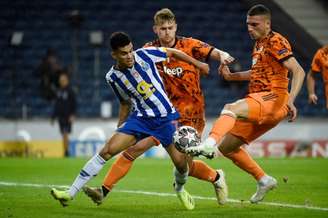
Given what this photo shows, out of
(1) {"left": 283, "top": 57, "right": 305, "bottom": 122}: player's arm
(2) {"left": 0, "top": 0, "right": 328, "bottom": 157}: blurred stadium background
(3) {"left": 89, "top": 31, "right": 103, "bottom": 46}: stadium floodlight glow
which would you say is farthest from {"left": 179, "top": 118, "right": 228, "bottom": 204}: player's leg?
(3) {"left": 89, "top": 31, "right": 103, "bottom": 46}: stadium floodlight glow

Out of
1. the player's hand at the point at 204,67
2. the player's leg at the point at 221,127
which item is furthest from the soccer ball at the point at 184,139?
the player's hand at the point at 204,67

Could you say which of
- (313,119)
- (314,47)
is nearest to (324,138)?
(313,119)

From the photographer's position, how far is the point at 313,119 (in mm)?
21156

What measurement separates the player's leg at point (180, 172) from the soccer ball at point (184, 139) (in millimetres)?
339

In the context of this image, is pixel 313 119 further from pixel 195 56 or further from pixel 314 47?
pixel 195 56

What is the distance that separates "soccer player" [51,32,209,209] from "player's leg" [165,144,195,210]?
11 mm

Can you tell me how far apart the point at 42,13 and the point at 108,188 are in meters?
17.7

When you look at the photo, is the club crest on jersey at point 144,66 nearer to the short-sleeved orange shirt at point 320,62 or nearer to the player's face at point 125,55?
the player's face at point 125,55

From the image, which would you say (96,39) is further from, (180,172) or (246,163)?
(180,172)

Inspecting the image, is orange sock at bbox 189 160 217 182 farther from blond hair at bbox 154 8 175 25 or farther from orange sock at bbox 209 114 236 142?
blond hair at bbox 154 8 175 25

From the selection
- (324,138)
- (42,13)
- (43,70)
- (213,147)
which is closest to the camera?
(213,147)

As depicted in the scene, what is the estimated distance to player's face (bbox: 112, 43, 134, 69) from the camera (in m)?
8.55

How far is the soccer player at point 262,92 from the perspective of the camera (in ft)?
29.2

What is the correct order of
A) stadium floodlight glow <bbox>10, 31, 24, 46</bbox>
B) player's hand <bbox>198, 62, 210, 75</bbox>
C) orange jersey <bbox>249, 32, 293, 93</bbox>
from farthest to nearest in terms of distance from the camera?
stadium floodlight glow <bbox>10, 31, 24, 46</bbox> → orange jersey <bbox>249, 32, 293, 93</bbox> → player's hand <bbox>198, 62, 210, 75</bbox>
